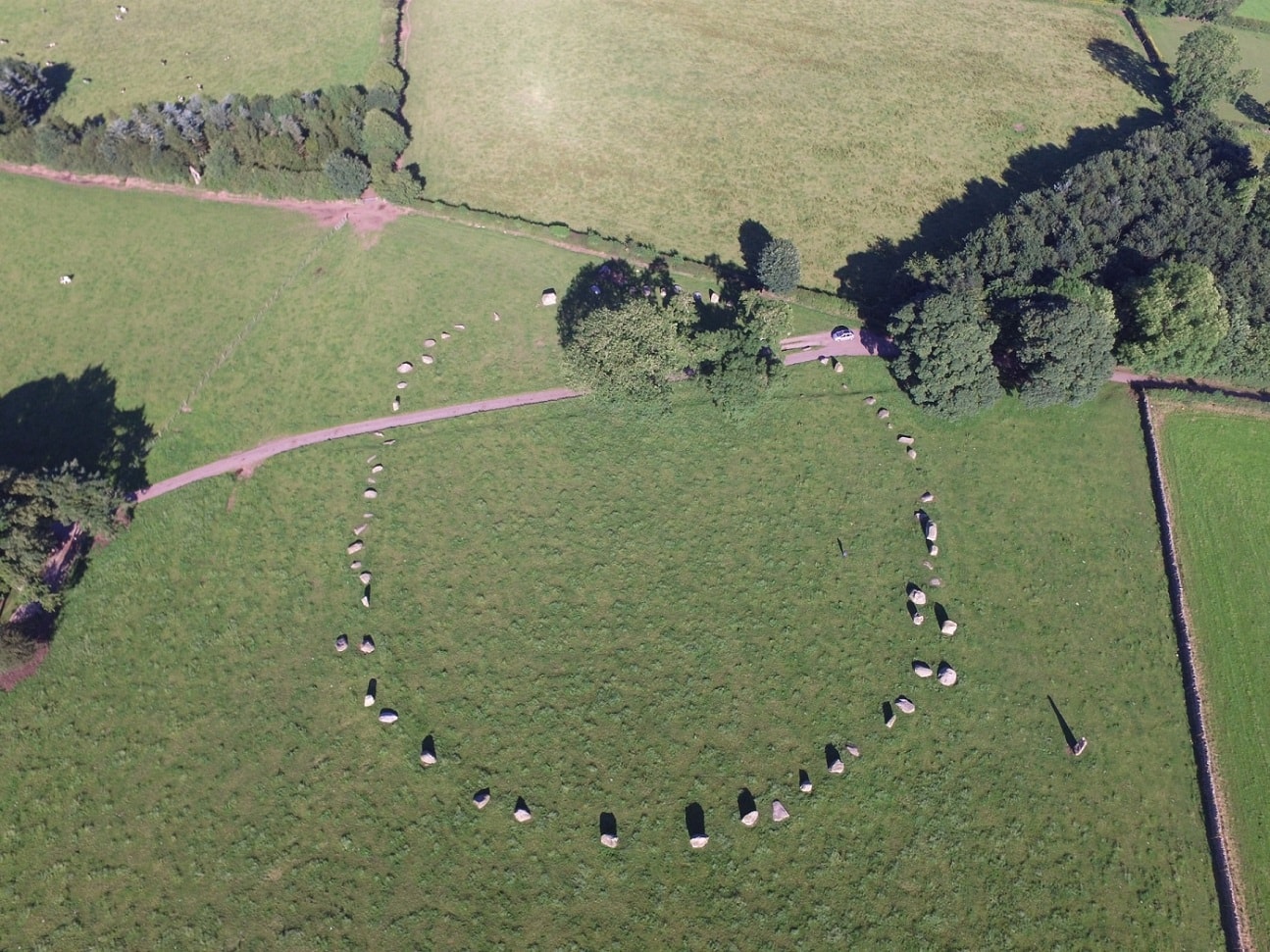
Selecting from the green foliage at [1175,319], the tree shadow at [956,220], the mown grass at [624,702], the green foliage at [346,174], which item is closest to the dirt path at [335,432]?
the mown grass at [624,702]

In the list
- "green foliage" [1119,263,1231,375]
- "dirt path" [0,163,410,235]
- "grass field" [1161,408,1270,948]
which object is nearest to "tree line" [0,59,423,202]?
"dirt path" [0,163,410,235]

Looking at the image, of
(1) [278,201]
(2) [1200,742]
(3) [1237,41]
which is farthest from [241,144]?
(3) [1237,41]

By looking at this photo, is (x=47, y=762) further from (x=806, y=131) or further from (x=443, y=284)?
(x=806, y=131)

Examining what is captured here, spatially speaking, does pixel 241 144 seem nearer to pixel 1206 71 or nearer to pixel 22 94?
pixel 22 94

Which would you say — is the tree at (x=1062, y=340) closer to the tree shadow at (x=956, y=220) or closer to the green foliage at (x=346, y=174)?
the tree shadow at (x=956, y=220)

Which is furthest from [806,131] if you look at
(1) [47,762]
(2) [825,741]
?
(1) [47,762]

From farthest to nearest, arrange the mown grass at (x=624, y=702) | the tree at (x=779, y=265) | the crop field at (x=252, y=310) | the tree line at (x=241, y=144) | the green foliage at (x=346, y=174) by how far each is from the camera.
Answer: the tree line at (x=241, y=144), the green foliage at (x=346, y=174), the tree at (x=779, y=265), the crop field at (x=252, y=310), the mown grass at (x=624, y=702)
